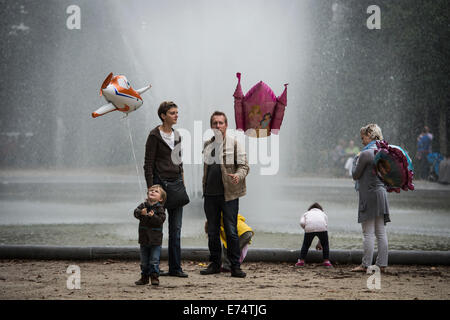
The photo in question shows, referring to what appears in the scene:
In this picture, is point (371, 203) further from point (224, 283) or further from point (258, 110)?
point (224, 283)

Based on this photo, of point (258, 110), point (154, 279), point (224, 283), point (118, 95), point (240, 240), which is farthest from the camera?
point (258, 110)

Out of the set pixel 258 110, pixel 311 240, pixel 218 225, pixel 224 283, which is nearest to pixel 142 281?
pixel 224 283

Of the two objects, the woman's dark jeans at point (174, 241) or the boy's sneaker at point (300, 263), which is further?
the boy's sneaker at point (300, 263)

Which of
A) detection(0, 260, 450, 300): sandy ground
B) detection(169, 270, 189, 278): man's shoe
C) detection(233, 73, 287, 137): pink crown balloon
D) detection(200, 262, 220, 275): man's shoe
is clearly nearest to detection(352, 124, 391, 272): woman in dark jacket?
detection(0, 260, 450, 300): sandy ground

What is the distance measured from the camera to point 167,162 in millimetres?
6227

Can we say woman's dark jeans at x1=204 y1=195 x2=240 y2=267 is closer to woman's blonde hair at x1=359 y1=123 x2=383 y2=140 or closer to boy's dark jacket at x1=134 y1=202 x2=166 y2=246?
boy's dark jacket at x1=134 y1=202 x2=166 y2=246

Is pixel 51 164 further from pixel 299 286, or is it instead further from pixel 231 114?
pixel 299 286

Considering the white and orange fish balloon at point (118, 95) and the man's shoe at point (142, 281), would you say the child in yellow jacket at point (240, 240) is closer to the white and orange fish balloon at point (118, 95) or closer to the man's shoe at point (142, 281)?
the man's shoe at point (142, 281)

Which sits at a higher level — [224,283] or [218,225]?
[218,225]

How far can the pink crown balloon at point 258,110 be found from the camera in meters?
7.23

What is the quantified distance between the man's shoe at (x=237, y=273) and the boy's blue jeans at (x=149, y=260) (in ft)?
2.84

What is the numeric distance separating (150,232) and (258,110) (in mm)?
2182

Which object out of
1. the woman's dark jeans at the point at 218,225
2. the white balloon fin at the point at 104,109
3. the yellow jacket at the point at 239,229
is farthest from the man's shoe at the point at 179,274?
the white balloon fin at the point at 104,109

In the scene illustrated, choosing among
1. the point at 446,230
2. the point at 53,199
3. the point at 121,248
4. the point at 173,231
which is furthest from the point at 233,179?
the point at 53,199
